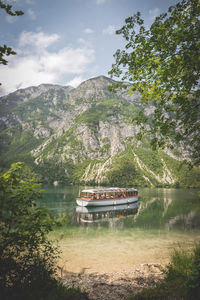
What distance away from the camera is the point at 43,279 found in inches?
245

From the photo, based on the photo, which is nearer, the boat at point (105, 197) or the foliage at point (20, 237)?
the foliage at point (20, 237)

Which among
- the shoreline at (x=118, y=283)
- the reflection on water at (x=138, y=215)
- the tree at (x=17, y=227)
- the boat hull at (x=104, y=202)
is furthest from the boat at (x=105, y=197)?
the tree at (x=17, y=227)

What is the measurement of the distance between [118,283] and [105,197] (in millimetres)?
46763

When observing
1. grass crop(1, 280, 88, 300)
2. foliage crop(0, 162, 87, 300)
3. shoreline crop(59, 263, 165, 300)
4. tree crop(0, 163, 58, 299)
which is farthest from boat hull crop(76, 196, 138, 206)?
tree crop(0, 163, 58, 299)

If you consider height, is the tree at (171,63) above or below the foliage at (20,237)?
above

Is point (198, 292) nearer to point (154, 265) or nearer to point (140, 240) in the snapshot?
point (154, 265)

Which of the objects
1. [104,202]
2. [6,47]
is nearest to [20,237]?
[6,47]

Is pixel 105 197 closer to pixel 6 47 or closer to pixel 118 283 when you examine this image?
pixel 118 283

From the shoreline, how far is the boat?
133 feet

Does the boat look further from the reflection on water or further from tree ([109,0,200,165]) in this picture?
tree ([109,0,200,165])

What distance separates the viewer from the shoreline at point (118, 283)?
7887mm

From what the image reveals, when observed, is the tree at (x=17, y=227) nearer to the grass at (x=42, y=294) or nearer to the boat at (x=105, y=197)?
the grass at (x=42, y=294)

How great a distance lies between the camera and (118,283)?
9.60 m

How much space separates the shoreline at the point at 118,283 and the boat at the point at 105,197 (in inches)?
1595
